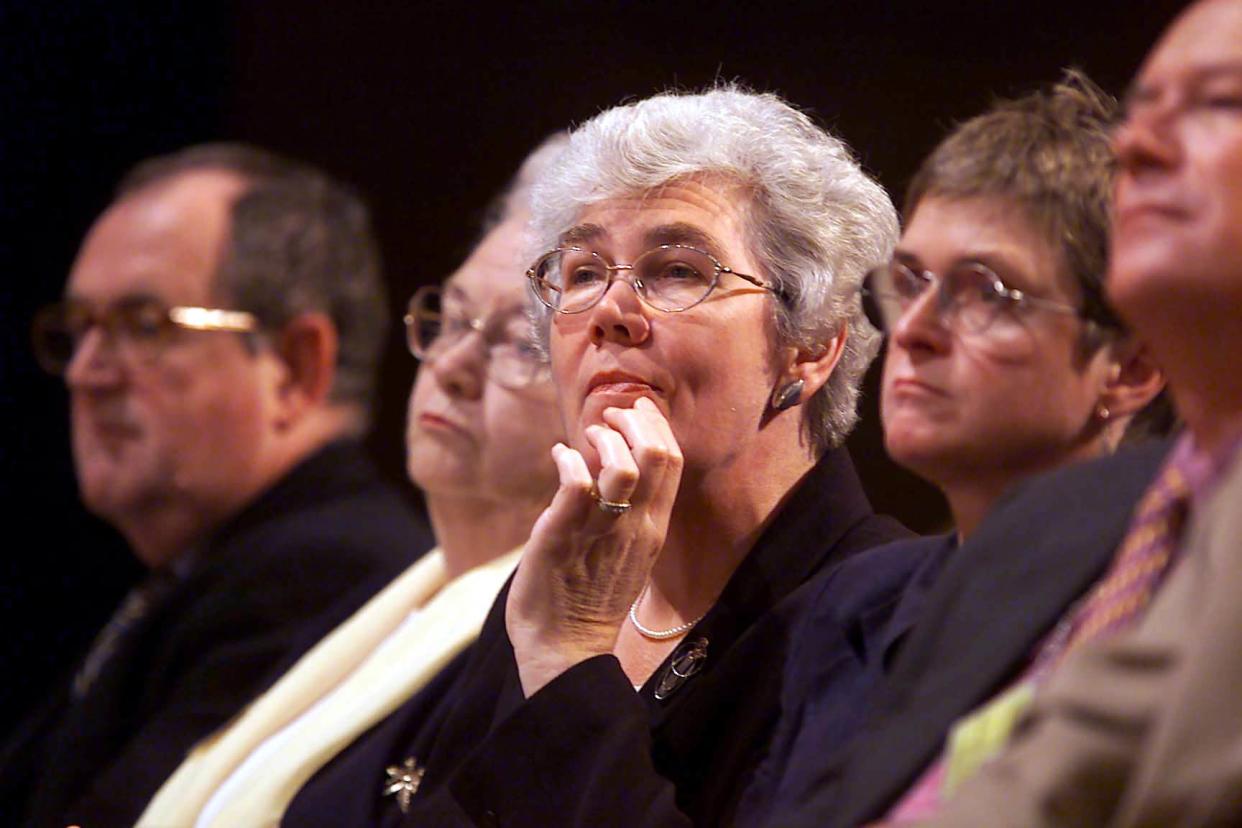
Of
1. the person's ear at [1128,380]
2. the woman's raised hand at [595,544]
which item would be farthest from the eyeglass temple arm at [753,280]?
the person's ear at [1128,380]

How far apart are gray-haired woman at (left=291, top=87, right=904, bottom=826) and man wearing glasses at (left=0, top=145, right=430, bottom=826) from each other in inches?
50.7

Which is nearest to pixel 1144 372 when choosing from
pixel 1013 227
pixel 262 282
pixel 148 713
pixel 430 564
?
pixel 1013 227

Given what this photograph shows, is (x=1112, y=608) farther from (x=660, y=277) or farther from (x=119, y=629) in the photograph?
(x=119, y=629)

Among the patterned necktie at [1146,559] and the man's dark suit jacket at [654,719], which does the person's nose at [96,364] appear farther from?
the patterned necktie at [1146,559]

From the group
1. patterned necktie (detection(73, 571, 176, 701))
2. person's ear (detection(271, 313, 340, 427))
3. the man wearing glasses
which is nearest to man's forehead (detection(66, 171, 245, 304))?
the man wearing glasses

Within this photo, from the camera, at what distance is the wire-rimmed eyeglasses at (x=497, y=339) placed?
298 centimetres

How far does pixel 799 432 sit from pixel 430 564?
1.09 m

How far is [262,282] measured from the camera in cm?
419

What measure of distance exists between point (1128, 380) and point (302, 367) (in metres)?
2.63

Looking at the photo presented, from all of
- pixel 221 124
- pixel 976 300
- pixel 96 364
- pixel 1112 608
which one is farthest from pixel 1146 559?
pixel 221 124

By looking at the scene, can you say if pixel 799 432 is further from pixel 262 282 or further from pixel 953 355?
pixel 262 282

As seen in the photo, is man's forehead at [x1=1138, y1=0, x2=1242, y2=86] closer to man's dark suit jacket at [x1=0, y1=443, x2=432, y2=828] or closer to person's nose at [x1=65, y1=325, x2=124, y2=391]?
man's dark suit jacket at [x1=0, y1=443, x2=432, y2=828]

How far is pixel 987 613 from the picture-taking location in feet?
5.11

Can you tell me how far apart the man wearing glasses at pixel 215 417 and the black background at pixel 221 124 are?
321 mm
